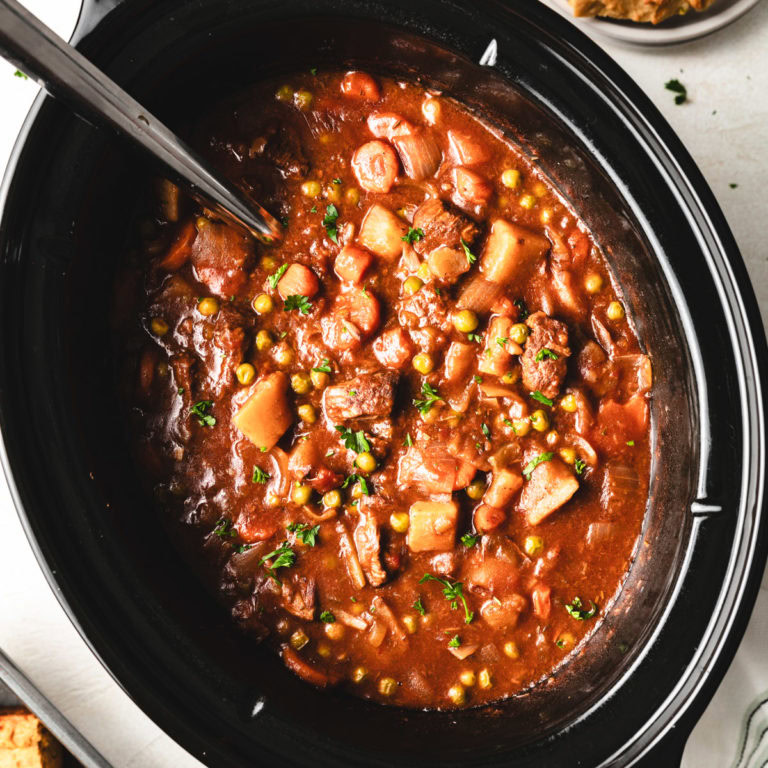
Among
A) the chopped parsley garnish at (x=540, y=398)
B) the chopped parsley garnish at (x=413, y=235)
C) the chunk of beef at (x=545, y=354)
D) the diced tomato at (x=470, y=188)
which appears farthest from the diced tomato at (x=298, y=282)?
the chopped parsley garnish at (x=540, y=398)

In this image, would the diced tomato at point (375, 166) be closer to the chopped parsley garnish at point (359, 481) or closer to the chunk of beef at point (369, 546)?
the chopped parsley garnish at point (359, 481)

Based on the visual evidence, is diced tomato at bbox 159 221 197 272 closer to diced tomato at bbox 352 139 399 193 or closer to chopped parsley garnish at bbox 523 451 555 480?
diced tomato at bbox 352 139 399 193

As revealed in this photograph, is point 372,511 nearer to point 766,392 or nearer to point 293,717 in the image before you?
point 293,717

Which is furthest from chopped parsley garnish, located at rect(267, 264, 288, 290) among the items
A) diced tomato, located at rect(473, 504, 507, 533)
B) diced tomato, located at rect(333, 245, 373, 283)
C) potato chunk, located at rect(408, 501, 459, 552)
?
diced tomato, located at rect(473, 504, 507, 533)

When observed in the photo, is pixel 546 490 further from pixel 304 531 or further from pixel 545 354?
pixel 304 531

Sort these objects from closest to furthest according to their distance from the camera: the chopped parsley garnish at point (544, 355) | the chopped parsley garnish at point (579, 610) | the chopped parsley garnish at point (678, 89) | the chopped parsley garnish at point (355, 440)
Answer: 1. the chopped parsley garnish at point (544, 355)
2. the chopped parsley garnish at point (355, 440)
3. the chopped parsley garnish at point (579, 610)
4. the chopped parsley garnish at point (678, 89)

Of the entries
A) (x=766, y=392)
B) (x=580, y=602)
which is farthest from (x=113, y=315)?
(x=766, y=392)

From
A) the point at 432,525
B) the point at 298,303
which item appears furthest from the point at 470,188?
the point at 432,525
